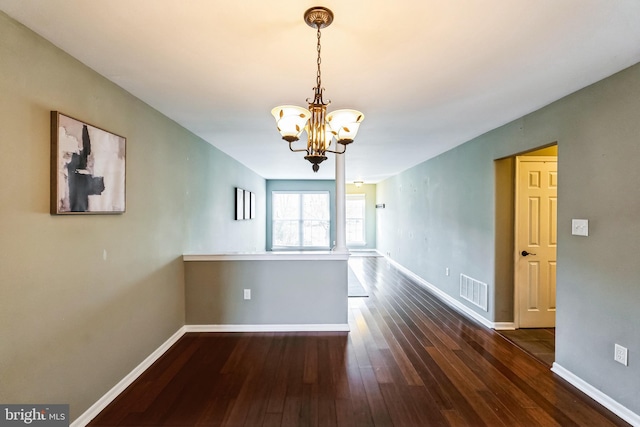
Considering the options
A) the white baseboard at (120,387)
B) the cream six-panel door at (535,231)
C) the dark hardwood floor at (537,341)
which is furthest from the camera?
the cream six-panel door at (535,231)

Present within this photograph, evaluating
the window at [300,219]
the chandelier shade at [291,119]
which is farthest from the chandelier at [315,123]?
the window at [300,219]

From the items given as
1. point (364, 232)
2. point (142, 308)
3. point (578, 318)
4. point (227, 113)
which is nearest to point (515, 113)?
point (578, 318)

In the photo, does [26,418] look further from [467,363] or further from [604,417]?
[604,417]

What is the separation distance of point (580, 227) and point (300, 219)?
7.02 m

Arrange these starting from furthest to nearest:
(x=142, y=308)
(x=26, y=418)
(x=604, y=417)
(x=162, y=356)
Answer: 1. (x=162, y=356)
2. (x=142, y=308)
3. (x=604, y=417)
4. (x=26, y=418)

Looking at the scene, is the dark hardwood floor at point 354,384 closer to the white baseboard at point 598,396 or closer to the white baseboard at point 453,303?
the white baseboard at point 598,396

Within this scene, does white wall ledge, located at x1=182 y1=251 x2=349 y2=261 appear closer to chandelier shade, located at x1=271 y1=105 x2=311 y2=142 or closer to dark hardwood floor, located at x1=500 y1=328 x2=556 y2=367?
chandelier shade, located at x1=271 y1=105 x2=311 y2=142

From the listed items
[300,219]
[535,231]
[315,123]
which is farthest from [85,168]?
[300,219]

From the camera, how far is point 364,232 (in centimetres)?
924

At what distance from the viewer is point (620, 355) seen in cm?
190

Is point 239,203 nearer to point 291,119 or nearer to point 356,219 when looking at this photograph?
point 291,119

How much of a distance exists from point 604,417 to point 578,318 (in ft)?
2.19

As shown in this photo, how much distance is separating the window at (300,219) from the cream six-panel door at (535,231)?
5830mm

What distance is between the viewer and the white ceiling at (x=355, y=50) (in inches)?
52.2
